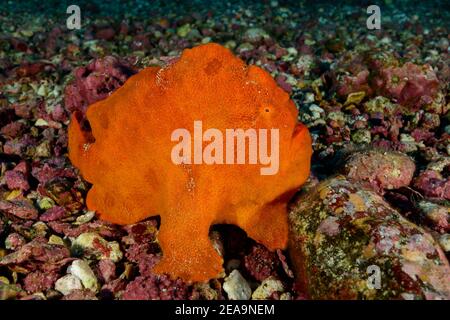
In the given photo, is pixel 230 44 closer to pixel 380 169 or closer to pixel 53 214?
pixel 380 169

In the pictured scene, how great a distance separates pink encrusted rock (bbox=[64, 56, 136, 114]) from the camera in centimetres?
572

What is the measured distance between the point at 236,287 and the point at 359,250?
112cm

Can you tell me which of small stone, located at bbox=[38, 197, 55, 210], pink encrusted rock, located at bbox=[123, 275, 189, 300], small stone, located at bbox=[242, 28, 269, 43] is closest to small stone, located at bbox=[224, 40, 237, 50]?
small stone, located at bbox=[242, 28, 269, 43]

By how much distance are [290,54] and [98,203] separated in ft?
19.9

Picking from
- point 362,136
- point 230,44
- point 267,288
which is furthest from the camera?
point 230,44

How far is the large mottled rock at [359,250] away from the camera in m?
2.91

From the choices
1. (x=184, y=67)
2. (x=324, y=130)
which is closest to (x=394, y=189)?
(x=324, y=130)

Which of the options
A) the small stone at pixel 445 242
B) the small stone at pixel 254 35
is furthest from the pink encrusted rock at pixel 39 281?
the small stone at pixel 254 35

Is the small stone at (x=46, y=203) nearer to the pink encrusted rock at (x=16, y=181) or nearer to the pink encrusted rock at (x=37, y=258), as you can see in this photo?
the pink encrusted rock at (x=16, y=181)

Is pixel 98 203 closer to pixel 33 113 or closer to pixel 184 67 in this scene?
pixel 184 67

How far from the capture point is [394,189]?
4.63 m

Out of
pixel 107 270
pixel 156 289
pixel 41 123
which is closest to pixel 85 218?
pixel 107 270

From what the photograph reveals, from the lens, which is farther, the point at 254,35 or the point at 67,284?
the point at 254,35

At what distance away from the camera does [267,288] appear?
3.66m
